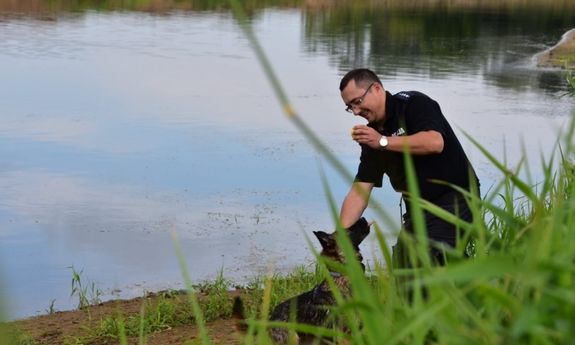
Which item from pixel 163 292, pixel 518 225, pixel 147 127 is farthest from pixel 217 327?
pixel 147 127

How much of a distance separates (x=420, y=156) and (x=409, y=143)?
232mm

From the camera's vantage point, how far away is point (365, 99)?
532cm

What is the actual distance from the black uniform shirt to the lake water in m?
0.49

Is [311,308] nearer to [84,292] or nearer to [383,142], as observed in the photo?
[383,142]

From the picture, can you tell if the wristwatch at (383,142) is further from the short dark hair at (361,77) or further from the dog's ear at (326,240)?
the dog's ear at (326,240)

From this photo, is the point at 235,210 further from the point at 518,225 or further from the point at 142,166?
the point at 518,225

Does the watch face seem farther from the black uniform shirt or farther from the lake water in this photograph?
the lake water

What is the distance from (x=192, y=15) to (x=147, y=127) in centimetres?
1865

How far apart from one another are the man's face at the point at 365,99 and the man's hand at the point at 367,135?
200 millimetres

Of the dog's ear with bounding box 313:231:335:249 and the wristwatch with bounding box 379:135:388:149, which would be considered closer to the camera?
the dog's ear with bounding box 313:231:335:249

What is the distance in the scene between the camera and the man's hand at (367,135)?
16.8 ft

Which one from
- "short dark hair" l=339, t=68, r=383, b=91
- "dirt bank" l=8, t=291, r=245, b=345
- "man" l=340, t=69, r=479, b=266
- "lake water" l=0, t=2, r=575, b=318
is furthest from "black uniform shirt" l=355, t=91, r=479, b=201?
"dirt bank" l=8, t=291, r=245, b=345

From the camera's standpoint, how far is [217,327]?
6953mm

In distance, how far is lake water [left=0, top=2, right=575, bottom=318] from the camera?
9.83 meters
